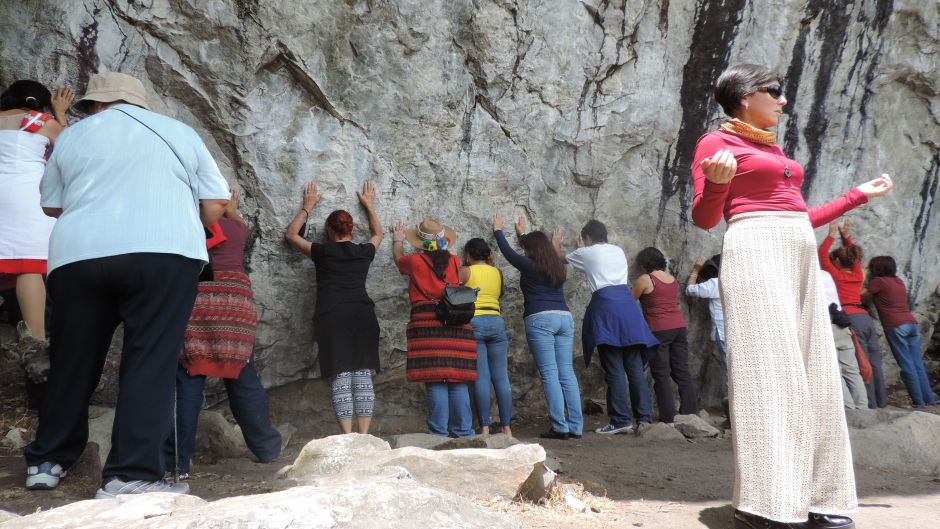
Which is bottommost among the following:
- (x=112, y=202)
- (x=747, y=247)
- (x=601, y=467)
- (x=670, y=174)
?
(x=601, y=467)

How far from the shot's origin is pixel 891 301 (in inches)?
332

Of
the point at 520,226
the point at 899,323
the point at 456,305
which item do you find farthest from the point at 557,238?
the point at 899,323

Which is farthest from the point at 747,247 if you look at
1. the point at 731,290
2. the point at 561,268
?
the point at 561,268

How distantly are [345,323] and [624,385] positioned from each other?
2.51 metres

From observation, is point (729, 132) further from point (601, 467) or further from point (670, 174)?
point (670, 174)

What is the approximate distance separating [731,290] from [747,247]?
0.60 feet

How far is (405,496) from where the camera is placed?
8.12ft

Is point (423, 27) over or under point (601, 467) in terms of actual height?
over

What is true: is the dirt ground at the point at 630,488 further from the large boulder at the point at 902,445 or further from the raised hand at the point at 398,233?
the raised hand at the point at 398,233

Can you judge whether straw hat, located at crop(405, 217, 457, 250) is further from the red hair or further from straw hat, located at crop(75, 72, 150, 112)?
straw hat, located at crop(75, 72, 150, 112)

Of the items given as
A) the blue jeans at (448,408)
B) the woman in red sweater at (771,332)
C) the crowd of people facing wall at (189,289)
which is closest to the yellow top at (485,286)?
the blue jeans at (448,408)

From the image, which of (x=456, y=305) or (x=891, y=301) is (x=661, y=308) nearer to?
(x=456, y=305)

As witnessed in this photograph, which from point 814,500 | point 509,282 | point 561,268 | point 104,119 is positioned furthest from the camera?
point 509,282

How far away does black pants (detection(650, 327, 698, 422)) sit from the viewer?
6.68 meters
